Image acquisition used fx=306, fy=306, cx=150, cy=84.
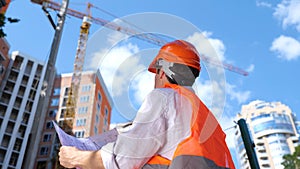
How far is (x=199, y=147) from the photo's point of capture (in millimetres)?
684

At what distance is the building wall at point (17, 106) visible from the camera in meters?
31.0

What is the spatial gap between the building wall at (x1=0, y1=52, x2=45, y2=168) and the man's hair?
104 ft

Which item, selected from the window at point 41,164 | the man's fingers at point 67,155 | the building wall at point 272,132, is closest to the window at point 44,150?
the window at point 41,164

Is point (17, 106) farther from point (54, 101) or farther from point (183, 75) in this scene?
point (183, 75)

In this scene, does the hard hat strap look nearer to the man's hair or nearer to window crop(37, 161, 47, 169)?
the man's hair

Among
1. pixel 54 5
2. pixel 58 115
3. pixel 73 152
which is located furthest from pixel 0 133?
pixel 73 152

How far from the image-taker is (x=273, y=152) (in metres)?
55.2

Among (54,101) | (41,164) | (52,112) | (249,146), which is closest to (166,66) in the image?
(249,146)

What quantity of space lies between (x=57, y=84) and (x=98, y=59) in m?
39.9

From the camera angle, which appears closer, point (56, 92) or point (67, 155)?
point (67, 155)

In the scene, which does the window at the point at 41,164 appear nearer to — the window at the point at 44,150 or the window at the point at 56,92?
the window at the point at 44,150

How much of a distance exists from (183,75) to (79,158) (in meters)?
0.34

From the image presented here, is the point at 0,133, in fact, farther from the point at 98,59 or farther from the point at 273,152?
the point at 273,152

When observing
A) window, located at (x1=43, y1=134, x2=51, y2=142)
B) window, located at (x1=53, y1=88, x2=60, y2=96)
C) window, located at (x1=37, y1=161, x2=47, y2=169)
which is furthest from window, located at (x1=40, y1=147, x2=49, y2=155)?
window, located at (x1=53, y1=88, x2=60, y2=96)
